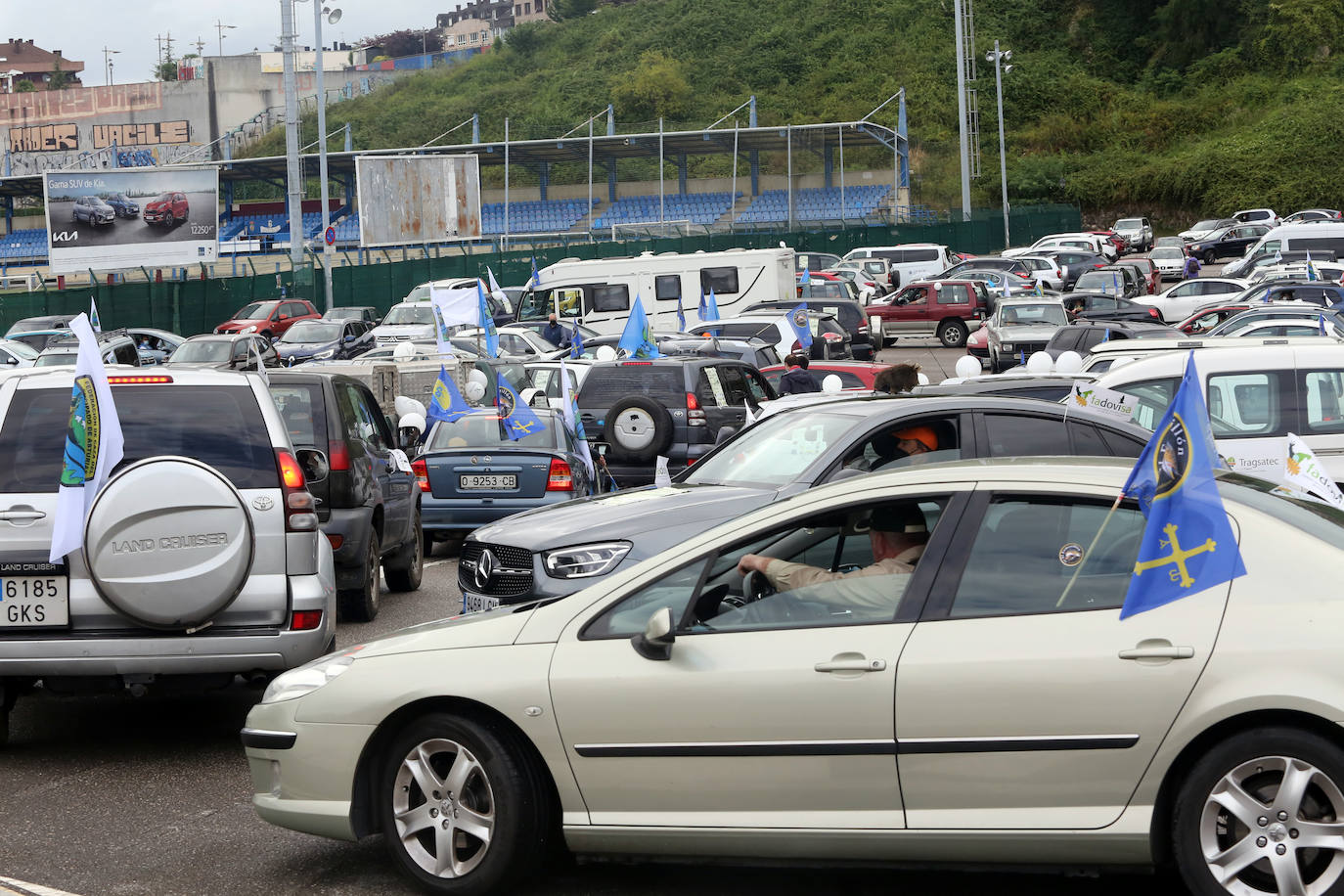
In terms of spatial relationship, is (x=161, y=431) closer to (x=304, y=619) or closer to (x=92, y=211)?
(x=304, y=619)

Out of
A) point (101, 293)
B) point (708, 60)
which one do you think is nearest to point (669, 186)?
point (708, 60)

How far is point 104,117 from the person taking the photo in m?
129

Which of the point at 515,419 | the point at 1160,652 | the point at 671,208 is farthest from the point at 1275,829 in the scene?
the point at 671,208

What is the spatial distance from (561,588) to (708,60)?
103 metres

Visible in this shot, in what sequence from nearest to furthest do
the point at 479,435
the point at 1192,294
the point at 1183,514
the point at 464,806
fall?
the point at 1183,514
the point at 464,806
the point at 479,435
the point at 1192,294

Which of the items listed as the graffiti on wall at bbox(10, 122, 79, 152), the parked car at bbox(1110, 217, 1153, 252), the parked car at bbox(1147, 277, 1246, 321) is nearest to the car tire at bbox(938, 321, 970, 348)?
the parked car at bbox(1147, 277, 1246, 321)

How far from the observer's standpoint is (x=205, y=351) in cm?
2923

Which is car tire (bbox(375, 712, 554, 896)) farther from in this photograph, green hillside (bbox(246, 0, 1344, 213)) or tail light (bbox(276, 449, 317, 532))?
green hillside (bbox(246, 0, 1344, 213))

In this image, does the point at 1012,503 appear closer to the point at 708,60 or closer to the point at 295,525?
the point at 295,525

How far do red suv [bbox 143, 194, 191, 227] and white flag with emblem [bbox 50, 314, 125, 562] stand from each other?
48498 mm

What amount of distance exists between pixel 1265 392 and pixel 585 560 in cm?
684

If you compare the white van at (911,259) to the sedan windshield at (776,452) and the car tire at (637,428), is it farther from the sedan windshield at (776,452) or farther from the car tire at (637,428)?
the sedan windshield at (776,452)

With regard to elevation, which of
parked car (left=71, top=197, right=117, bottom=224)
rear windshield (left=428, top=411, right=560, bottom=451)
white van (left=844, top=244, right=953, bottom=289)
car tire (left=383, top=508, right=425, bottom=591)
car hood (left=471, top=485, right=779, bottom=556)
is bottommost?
car tire (left=383, top=508, right=425, bottom=591)

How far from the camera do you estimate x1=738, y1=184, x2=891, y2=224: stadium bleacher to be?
251 feet
